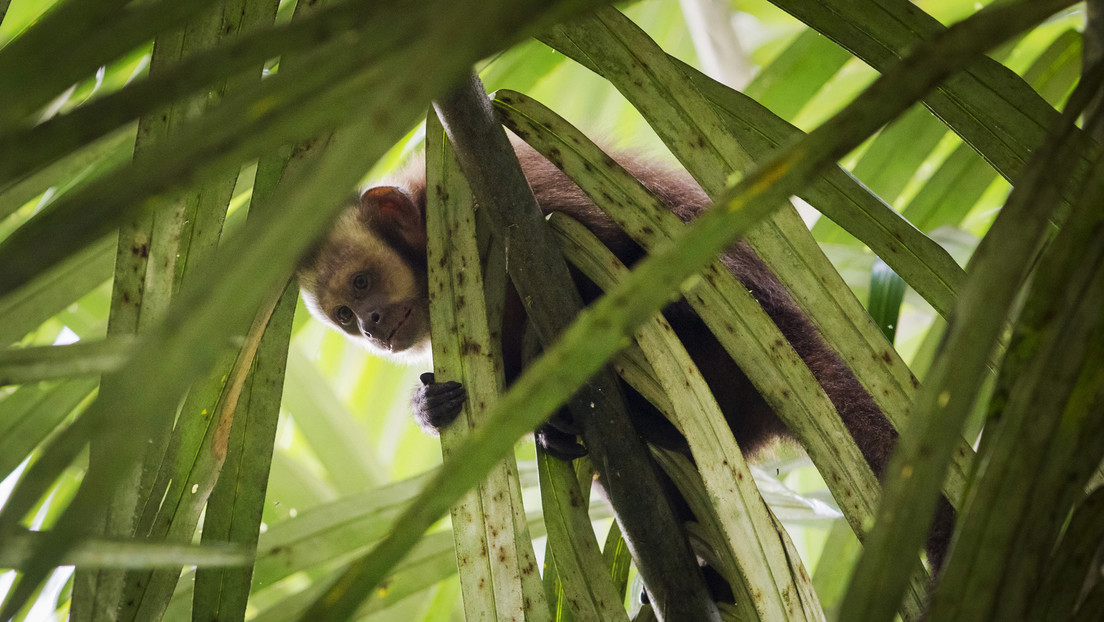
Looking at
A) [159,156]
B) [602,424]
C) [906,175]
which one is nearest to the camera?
[159,156]

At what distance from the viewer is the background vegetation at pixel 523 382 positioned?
1.26 ft

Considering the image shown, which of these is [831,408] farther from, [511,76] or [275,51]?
[511,76]

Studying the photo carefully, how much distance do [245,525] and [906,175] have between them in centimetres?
147

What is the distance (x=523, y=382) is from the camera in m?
0.44

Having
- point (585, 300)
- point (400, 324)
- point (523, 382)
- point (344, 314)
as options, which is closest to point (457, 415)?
point (523, 382)

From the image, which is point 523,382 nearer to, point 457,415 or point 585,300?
point 457,415

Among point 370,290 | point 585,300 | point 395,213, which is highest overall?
point 395,213

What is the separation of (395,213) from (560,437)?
1.44 meters

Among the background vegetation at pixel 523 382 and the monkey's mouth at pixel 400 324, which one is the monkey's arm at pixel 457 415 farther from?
the monkey's mouth at pixel 400 324

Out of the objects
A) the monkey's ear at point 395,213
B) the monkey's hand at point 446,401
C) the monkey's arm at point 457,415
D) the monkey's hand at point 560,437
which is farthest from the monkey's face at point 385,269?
the monkey's hand at point 446,401

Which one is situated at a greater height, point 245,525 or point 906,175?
point 906,175

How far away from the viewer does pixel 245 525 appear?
1.04 meters

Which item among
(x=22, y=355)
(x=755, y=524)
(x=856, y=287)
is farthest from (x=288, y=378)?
(x=22, y=355)

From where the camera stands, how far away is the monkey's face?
2.89 metres
